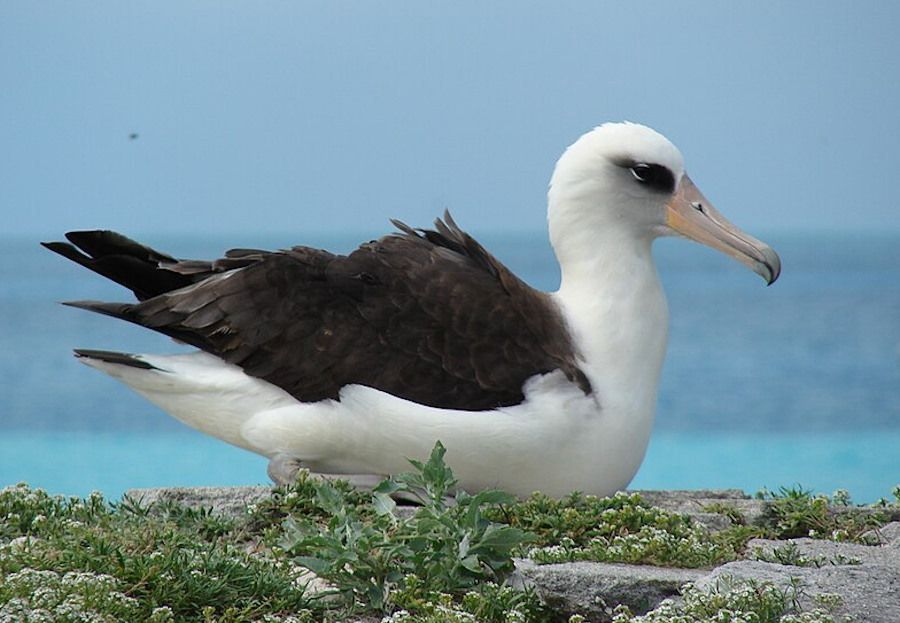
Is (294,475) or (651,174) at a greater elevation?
(651,174)

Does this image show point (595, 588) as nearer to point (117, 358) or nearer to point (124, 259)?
point (117, 358)

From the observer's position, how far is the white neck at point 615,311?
7094 millimetres

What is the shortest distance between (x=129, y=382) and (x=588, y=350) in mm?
2126

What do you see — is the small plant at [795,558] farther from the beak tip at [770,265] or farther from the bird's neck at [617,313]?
the beak tip at [770,265]

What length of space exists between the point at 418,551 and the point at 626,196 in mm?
2676

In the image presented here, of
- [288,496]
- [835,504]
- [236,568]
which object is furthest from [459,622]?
[835,504]

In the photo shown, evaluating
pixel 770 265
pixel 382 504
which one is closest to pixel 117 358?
pixel 382 504

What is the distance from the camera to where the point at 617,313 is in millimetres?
7273

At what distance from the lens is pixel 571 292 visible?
24.4ft

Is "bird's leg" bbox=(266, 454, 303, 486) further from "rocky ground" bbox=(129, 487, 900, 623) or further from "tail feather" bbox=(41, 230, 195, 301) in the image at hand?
"rocky ground" bbox=(129, 487, 900, 623)

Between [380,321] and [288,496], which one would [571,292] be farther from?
[288,496]

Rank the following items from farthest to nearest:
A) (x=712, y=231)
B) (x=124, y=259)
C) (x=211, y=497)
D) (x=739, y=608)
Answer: (x=124, y=259)
(x=712, y=231)
(x=211, y=497)
(x=739, y=608)

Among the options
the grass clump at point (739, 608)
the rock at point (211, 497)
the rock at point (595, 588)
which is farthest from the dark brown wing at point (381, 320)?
the grass clump at point (739, 608)

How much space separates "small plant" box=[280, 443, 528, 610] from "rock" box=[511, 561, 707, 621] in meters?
0.15
